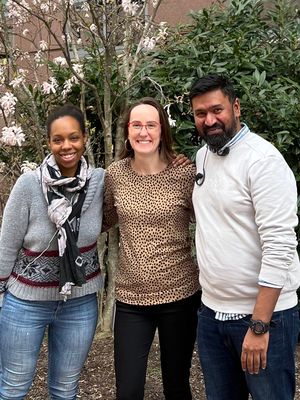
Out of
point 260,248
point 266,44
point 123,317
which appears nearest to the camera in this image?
point 260,248

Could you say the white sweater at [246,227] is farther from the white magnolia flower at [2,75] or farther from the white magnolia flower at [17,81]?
the white magnolia flower at [2,75]

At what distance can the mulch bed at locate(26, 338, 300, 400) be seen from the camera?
13.9 ft

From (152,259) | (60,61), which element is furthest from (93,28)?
(152,259)

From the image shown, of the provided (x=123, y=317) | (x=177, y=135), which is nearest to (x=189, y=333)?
(x=123, y=317)

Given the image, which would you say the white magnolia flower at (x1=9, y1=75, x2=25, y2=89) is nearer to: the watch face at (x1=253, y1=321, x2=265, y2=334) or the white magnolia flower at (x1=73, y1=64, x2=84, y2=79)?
the white magnolia flower at (x1=73, y1=64, x2=84, y2=79)

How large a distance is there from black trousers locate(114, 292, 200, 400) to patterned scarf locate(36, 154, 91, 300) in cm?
37

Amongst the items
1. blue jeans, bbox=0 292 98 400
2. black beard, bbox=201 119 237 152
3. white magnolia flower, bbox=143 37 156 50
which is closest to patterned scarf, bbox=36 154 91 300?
blue jeans, bbox=0 292 98 400

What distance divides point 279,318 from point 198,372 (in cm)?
224

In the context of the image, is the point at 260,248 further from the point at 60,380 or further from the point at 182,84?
the point at 182,84

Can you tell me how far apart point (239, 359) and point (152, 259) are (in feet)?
2.19

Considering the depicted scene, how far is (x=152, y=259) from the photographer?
2980 millimetres

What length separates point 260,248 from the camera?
8.17 feet

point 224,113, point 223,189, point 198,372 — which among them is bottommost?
point 198,372

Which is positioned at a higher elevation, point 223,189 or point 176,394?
point 223,189
